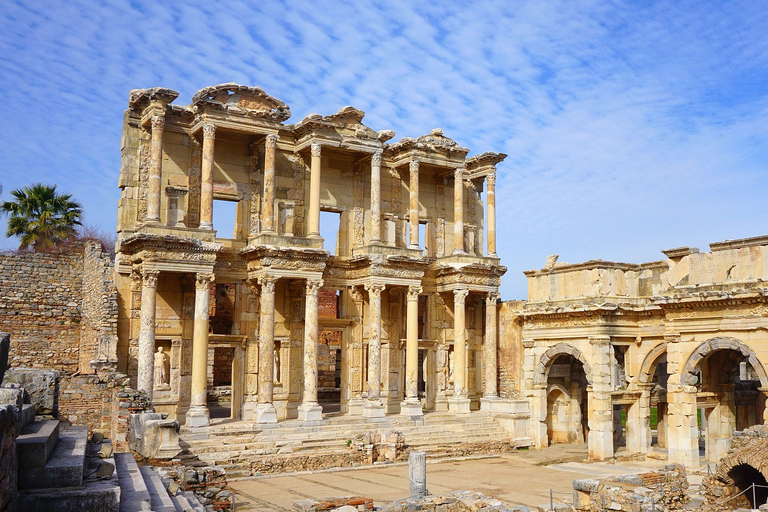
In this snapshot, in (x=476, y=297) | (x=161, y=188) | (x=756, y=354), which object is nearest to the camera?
(x=756, y=354)

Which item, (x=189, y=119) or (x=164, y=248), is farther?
(x=189, y=119)

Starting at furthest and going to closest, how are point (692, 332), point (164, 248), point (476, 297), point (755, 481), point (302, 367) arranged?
point (476, 297) → point (302, 367) → point (164, 248) → point (692, 332) → point (755, 481)

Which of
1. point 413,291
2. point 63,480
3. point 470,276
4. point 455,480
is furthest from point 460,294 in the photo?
point 63,480

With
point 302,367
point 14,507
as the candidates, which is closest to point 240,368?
point 302,367

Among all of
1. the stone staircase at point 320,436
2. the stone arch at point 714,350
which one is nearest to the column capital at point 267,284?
the stone staircase at point 320,436

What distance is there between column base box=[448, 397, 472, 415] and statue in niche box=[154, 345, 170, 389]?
393 inches

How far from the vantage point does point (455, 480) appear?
20094 mm

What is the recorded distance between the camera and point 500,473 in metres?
21.5

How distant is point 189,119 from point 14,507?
1842cm

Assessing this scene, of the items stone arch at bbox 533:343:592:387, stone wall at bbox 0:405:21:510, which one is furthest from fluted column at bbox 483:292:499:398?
stone wall at bbox 0:405:21:510

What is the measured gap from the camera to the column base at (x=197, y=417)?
22.0m

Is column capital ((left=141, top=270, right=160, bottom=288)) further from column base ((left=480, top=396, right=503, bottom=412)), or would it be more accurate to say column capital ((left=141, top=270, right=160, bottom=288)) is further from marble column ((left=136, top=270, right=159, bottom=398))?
column base ((left=480, top=396, right=503, bottom=412))

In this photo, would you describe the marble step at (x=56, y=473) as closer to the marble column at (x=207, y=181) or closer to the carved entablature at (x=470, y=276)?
the marble column at (x=207, y=181)

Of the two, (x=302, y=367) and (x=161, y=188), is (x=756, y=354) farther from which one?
(x=161, y=188)
